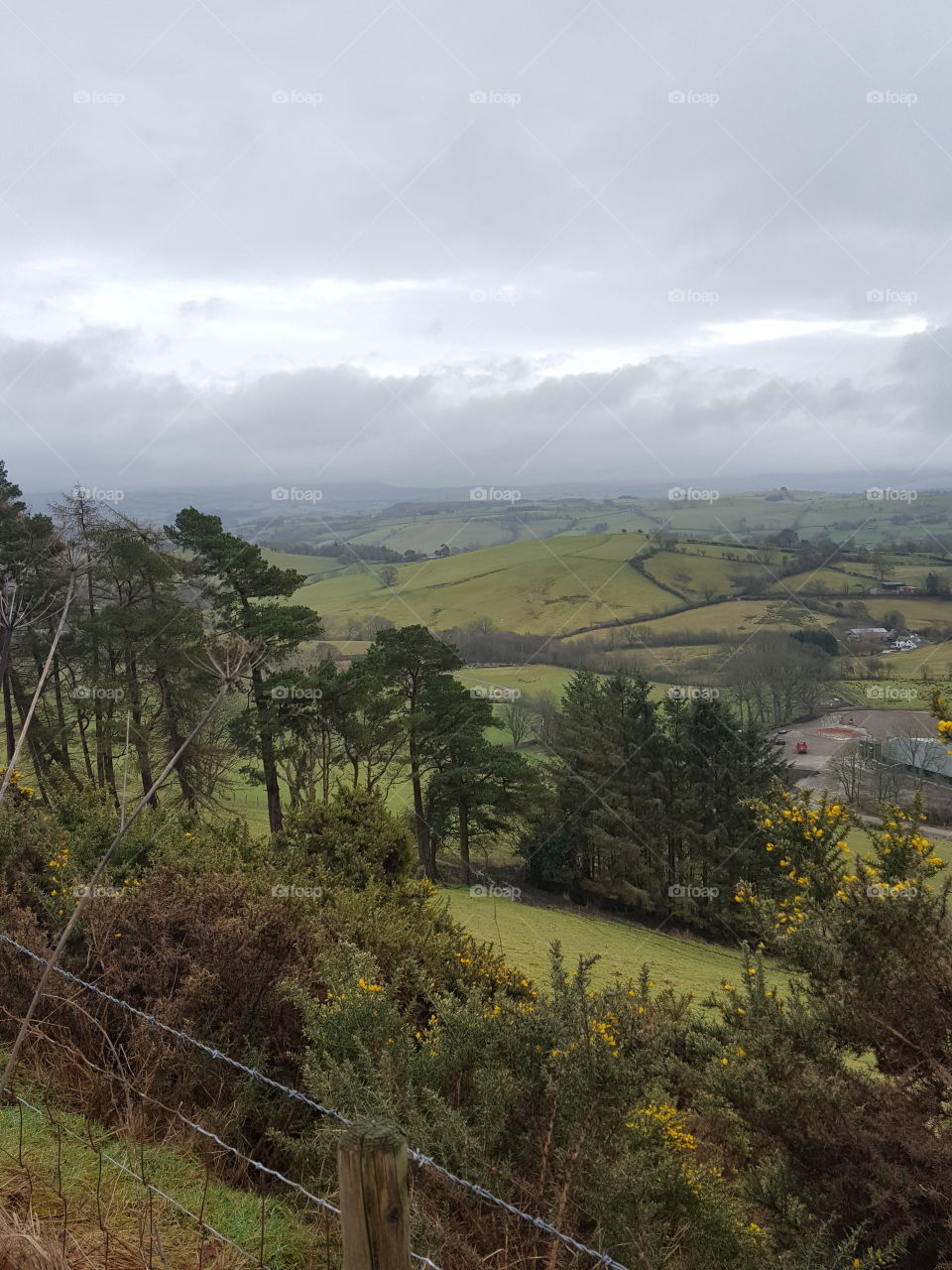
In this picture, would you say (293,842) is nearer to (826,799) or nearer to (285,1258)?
(826,799)

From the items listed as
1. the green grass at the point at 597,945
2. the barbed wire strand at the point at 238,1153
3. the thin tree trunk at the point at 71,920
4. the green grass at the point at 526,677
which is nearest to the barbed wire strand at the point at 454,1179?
the barbed wire strand at the point at 238,1153

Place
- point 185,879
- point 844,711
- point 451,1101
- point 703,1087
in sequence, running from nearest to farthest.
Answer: point 451,1101
point 703,1087
point 185,879
point 844,711

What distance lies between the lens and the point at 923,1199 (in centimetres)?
477

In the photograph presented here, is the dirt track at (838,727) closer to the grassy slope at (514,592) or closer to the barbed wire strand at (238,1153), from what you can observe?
the grassy slope at (514,592)

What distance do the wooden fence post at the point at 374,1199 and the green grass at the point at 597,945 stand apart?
1319 cm

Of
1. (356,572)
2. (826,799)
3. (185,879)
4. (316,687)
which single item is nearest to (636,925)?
(316,687)

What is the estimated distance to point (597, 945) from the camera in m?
22.8

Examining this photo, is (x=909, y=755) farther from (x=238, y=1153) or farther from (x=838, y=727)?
(x=238, y=1153)

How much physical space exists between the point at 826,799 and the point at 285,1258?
9.74 meters

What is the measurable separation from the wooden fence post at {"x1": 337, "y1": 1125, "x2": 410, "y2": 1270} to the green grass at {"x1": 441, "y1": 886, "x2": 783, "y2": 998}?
13.2m

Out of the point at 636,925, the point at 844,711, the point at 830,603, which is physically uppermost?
the point at 830,603

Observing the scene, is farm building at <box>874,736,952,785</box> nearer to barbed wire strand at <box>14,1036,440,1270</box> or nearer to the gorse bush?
the gorse bush

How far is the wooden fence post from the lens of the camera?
2188 mm

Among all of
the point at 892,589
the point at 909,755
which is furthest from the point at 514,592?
the point at 909,755
